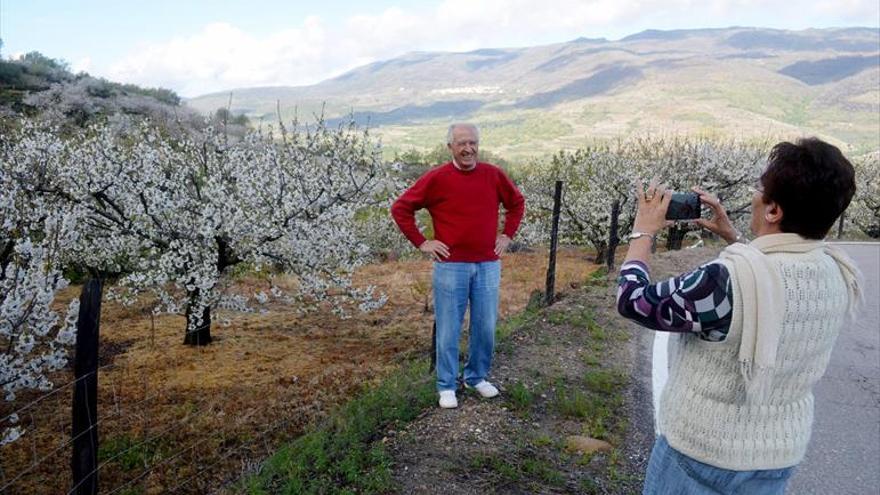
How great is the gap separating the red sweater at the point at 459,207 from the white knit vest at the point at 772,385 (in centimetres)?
276

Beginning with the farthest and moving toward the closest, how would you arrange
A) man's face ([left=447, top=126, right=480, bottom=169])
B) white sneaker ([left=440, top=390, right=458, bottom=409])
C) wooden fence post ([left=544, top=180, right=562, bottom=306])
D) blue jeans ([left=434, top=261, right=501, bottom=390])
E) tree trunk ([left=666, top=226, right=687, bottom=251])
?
tree trunk ([left=666, top=226, right=687, bottom=251]), wooden fence post ([left=544, top=180, right=562, bottom=306]), white sneaker ([left=440, top=390, right=458, bottom=409]), blue jeans ([left=434, top=261, right=501, bottom=390]), man's face ([left=447, top=126, right=480, bottom=169])

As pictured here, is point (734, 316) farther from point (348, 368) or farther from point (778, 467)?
point (348, 368)

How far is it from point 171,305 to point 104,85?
134ft

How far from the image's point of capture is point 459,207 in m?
4.86

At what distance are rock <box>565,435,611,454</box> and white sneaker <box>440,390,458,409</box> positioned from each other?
98 centimetres

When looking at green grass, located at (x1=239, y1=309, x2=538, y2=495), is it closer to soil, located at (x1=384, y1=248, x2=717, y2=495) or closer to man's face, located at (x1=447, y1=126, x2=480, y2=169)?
soil, located at (x1=384, y1=248, x2=717, y2=495)

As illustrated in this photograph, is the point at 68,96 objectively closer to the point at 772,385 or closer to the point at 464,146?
the point at 464,146

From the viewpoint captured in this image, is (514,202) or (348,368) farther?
(348,368)

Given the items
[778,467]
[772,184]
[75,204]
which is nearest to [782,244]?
[772,184]

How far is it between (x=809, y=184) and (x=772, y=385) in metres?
0.68

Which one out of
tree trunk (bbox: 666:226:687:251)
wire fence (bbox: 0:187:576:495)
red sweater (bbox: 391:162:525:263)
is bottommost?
tree trunk (bbox: 666:226:687:251)

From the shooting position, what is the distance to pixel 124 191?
982 cm

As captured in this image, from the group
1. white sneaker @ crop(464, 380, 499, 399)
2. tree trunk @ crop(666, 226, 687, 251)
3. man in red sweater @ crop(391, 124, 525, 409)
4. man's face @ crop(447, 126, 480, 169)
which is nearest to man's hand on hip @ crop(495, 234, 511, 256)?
man in red sweater @ crop(391, 124, 525, 409)

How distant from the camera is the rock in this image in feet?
15.1
